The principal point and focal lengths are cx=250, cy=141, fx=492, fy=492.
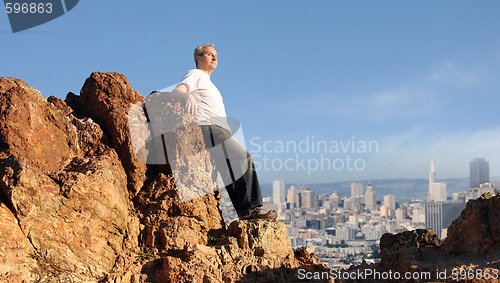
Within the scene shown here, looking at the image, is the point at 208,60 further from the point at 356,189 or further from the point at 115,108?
the point at 356,189

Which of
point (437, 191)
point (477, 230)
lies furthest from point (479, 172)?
point (477, 230)

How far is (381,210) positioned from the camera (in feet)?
505

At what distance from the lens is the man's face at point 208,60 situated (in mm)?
9352

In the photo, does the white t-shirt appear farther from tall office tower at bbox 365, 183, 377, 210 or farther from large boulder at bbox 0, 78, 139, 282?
A: tall office tower at bbox 365, 183, 377, 210

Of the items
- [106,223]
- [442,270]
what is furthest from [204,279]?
[442,270]

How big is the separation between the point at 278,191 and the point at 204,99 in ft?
421

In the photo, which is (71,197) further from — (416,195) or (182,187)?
(416,195)

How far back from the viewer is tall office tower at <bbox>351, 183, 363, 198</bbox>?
184450 mm

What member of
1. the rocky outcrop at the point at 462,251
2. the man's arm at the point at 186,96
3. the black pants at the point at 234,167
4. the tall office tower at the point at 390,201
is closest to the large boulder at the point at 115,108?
the man's arm at the point at 186,96

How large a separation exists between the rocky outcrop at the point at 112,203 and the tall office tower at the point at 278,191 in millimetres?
121225

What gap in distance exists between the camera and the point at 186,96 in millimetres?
8953

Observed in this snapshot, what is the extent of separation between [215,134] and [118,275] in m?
3.08

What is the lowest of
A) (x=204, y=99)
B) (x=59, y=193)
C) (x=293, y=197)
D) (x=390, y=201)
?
(x=390, y=201)

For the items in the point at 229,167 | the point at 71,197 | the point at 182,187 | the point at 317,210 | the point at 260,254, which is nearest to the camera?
the point at 71,197
